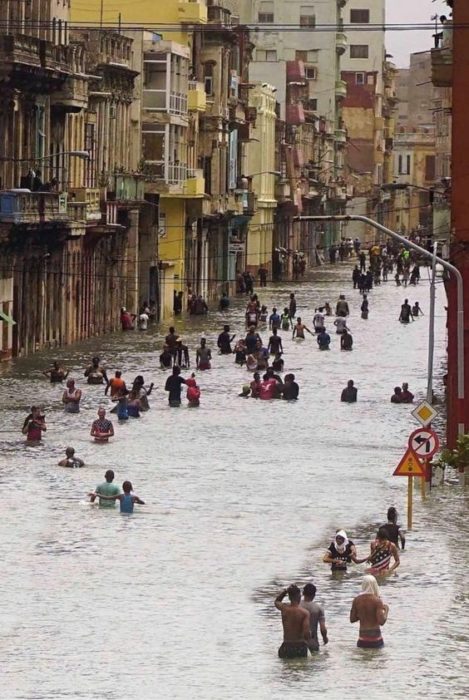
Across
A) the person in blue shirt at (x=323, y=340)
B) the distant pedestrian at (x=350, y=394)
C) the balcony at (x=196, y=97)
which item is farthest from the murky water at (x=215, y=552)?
the balcony at (x=196, y=97)

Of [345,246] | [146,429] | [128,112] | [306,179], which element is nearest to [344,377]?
[146,429]

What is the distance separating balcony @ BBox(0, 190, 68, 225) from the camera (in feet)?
232

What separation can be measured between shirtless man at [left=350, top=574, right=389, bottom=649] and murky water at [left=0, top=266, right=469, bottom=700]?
0.55 ft

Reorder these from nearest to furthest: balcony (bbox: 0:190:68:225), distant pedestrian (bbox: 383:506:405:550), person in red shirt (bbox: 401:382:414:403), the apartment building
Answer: distant pedestrian (bbox: 383:506:405:550) → person in red shirt (bbox: 401:382:414:403) → balcony (bbox: 0:190:68:225) → the apartment building

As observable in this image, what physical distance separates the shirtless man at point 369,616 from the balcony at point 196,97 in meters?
72.8

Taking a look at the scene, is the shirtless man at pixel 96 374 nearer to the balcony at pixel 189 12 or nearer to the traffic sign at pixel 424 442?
the traffic sign at pixel 424 442

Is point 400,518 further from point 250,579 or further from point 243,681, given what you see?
point 243,681

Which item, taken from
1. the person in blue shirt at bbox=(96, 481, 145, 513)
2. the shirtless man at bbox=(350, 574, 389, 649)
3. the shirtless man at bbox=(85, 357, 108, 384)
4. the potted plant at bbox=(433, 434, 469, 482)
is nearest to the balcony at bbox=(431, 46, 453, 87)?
the potted plant at bbox=(433, 434, 469, 482)

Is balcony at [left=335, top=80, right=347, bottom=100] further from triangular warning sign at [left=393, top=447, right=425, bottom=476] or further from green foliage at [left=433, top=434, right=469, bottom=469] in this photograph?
triangular warning sign at [left=393, top=447, right=425, bottom=476]

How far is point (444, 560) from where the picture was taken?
38094mm

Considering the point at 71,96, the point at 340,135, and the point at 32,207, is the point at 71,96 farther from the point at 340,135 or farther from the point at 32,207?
the point at 340,135

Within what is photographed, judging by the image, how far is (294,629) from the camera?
30.0 meters

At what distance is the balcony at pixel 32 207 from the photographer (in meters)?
70.6

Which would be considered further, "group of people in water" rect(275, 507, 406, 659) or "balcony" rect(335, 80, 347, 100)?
"balcony" rect(335, 80, 347, 100)
